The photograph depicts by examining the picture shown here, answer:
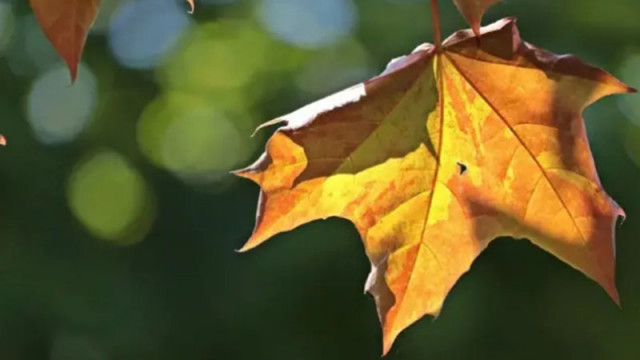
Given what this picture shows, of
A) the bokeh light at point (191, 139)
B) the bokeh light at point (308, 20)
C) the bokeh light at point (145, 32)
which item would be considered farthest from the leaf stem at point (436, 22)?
the bokeh light at point (145, 32)

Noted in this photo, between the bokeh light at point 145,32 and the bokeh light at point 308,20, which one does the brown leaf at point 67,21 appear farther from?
the bokeh light at point 145,32

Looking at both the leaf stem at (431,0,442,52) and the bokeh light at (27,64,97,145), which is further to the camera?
the bokeh light at (27,64,97,145)

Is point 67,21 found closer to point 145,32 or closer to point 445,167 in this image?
point 445,167

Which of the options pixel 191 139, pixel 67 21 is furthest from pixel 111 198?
pixel 67 21

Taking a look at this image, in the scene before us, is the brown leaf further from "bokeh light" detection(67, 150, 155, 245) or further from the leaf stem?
"bokeh light" detection(67, 150, 155, 245)

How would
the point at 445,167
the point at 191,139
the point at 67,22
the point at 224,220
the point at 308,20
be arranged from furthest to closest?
the point at 308,20 → the point at 191,139 → the point at 224,220 → the point at 445,167 → the point at 67,22

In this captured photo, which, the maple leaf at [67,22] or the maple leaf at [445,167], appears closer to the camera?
the maple leaf at [67,22]

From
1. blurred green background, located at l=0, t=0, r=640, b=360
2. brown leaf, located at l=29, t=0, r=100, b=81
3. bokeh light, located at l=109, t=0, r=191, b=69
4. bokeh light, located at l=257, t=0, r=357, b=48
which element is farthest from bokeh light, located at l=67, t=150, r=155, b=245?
brown leaf, located at l=29, t=0, r=100, b=81
